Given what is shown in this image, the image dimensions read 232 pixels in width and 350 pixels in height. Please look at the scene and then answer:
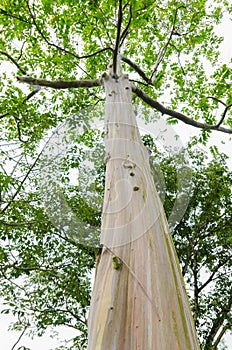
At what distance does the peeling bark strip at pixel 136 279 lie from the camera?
1020mm

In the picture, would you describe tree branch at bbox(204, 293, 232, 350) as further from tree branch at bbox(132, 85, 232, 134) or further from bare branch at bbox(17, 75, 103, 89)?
bare branch at bbox(17, 75, 103, 89)

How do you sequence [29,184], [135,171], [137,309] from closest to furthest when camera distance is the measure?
[137,309], [135,171], [29,184]

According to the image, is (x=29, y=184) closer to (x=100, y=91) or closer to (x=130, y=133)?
(x=100, y=91)

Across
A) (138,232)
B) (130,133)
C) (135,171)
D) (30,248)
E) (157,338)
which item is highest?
(30,248)

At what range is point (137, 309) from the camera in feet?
3.55

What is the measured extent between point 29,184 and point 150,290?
4.59 metres

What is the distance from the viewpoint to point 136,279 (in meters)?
1.20

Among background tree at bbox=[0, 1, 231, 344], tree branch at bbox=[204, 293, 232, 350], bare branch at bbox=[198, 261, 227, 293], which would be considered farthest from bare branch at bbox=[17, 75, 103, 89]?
tree branch at bbox=[204, 293, 232, 350]

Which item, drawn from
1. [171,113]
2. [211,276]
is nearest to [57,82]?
[171,113]

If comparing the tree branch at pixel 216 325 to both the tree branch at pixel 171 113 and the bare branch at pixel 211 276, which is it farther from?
the tree branch at pixel 171 113

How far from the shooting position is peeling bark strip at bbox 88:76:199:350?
1020 millimetres

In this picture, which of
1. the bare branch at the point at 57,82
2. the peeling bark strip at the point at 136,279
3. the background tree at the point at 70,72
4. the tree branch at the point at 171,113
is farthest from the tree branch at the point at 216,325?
the peeling bark strip at the point at 136,279

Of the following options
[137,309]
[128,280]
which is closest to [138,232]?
[128,280]

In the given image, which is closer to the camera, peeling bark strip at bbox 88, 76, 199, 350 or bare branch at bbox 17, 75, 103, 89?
peeling bark strip at bbox 88, 76, 199, 350
